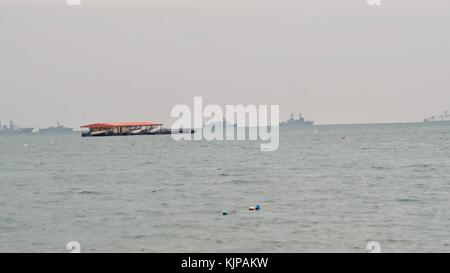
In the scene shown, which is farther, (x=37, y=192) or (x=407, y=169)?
(x=407, y=169)

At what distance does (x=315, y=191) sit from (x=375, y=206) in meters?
8.46

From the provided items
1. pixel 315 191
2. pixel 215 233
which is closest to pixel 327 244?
pixel 215 233

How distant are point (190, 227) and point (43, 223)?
8.13 metres

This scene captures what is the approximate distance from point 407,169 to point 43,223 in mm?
41995

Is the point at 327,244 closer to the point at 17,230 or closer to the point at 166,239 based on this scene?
the point at 166,239

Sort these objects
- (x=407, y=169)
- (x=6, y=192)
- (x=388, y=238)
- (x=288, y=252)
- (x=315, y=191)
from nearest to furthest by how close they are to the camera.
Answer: (x=288, y=252), (x=388, y=238), (x=315, y=191), (x=6, y=192), (x=407, y=169)

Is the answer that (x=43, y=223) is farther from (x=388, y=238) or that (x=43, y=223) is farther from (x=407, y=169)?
(x=407, y=169)

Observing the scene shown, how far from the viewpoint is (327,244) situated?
30781 mm

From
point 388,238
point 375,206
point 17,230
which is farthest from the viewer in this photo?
point 375,206
